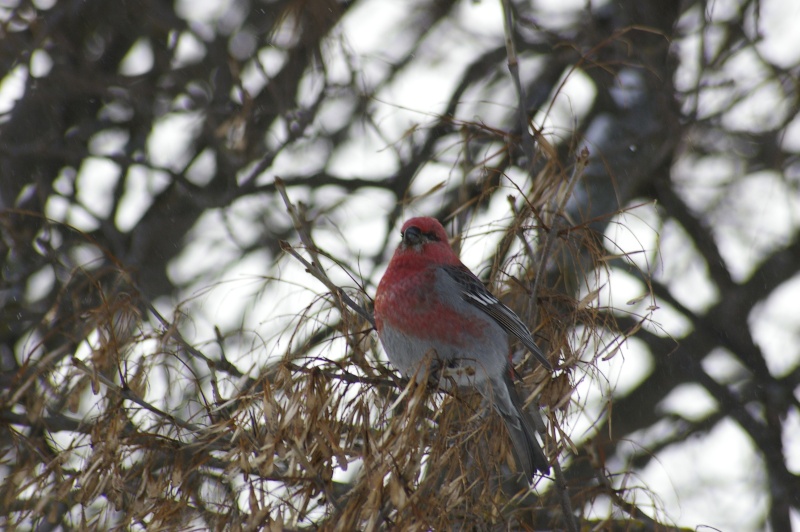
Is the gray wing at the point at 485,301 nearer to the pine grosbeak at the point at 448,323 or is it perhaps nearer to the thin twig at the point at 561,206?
the pine grosbeak at the point at 448,323

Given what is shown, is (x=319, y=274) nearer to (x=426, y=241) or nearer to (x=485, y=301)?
(x=485, y=301)

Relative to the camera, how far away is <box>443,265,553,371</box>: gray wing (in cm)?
343

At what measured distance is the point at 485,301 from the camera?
370 centimetres

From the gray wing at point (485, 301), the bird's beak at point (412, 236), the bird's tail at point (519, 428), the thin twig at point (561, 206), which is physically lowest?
the bird's tail at point (519, 428)

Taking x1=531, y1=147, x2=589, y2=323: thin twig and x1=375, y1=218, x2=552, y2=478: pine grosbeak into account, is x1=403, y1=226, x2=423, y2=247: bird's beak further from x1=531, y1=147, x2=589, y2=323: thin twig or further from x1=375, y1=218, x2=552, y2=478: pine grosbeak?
x1=531, y1=147, x2=589, y2=323: thin twig

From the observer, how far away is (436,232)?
4.02 meters

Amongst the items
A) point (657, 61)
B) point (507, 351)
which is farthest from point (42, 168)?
point (657, 61)

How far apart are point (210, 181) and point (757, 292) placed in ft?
12.4

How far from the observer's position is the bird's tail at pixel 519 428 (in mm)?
3391

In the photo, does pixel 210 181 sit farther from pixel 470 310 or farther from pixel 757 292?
pixel 757 292

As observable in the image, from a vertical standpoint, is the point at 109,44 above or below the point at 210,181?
above

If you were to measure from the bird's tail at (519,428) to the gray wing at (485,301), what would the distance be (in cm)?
25

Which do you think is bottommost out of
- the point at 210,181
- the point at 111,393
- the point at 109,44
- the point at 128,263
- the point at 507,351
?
the point at 111,393

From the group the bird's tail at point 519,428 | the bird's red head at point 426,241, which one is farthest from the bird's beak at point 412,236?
the bird's tail at point 519,428
